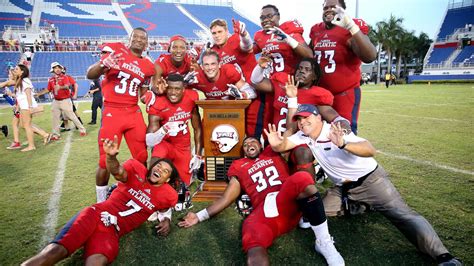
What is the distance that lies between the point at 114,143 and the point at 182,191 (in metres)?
1.35

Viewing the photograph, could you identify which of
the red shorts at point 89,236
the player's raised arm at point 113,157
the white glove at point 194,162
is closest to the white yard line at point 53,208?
the red shorts at point 89,236

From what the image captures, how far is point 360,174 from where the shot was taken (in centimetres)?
280

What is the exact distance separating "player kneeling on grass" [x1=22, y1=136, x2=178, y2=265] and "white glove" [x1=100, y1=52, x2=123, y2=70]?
1427mm

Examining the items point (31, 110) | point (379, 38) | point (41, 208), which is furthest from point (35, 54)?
point (379, 38)

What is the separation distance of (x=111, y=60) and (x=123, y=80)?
327mm

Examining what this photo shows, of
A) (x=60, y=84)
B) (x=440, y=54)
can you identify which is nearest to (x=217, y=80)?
(x=60, y=84)

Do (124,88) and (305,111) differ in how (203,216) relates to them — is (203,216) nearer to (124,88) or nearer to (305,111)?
(305,111)

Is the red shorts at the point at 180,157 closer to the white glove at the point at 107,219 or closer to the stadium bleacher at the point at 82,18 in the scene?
the white glove at the point at 107,219

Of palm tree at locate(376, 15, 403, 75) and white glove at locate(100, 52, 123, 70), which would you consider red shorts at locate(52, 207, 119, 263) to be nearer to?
white glove at locate(100, 52, 123, 70)

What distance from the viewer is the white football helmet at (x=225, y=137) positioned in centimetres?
390

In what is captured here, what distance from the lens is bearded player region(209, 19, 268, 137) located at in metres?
4.45

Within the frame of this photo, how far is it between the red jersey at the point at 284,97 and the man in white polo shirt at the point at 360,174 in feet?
1.11

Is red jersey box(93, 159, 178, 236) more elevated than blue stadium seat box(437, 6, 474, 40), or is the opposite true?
blue stadium seat box(437, 6, 474, 40)

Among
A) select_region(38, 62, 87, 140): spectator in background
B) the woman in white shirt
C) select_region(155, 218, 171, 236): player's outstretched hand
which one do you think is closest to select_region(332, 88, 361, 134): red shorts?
select_region(155, 218, 171, 236): player's outstretched hand
